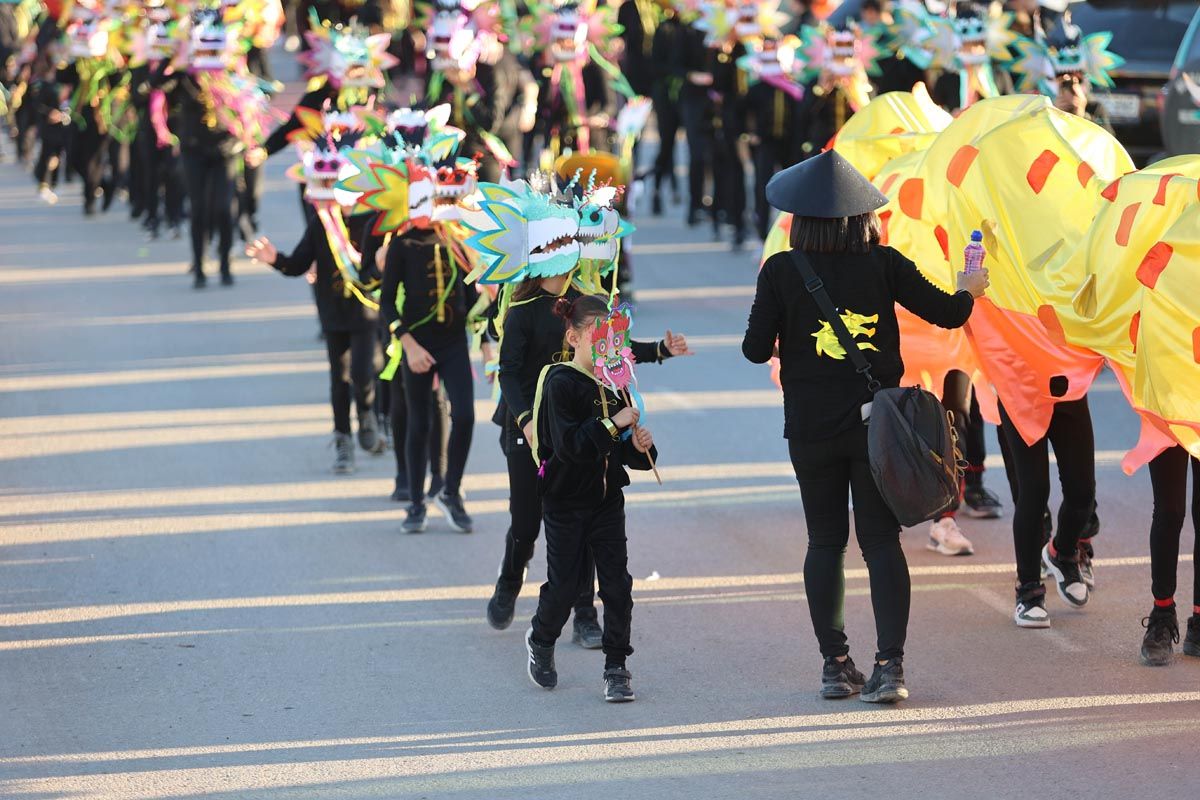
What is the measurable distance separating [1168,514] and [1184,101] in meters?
6.40

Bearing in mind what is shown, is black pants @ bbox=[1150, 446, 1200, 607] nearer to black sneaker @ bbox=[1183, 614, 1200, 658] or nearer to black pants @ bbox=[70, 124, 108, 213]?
black sneaker @ bbox=[1183, 614, 1200, 658]

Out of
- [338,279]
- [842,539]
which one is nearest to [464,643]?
[842,539]

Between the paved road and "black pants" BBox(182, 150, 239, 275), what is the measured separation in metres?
4.23

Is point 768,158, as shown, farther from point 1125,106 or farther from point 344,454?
point 344,454

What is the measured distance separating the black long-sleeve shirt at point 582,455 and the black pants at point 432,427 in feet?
9.25

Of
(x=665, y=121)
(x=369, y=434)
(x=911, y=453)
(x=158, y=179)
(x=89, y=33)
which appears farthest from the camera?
(x=158, y=179)

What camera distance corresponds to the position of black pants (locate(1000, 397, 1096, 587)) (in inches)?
293

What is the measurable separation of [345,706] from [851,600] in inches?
90.1

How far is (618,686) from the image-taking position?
6.70 meters

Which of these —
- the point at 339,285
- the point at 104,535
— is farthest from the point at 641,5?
the point at 104,535

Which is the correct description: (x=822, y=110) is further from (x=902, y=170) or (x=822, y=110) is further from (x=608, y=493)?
(x=608, y=493)

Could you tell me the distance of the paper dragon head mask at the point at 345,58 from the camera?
1245 centimetres

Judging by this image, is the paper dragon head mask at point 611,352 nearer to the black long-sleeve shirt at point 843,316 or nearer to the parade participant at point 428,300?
the black long-sleeve shirt at point 843,316

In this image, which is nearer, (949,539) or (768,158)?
(949,539)
